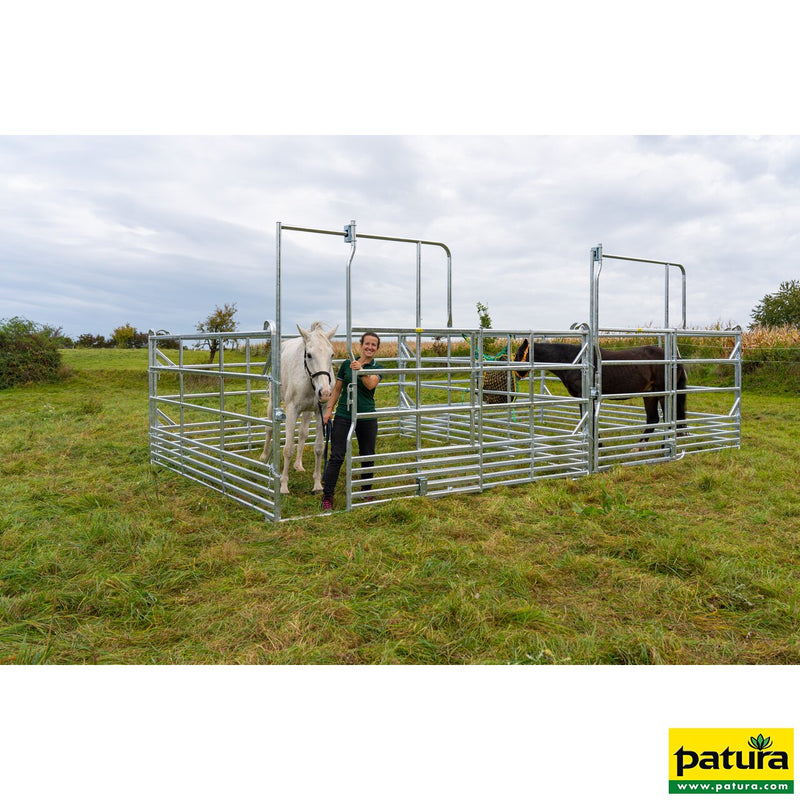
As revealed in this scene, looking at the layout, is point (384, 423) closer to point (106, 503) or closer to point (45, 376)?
point (106, 503)

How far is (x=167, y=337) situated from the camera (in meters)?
7.11

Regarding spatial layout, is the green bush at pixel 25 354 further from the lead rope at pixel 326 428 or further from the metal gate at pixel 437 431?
the lead rope at pixel 326 428

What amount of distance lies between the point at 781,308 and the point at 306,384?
114 feet

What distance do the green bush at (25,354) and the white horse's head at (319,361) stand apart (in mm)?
15091

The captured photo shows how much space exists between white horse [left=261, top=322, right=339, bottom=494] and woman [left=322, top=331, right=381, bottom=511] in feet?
0.48

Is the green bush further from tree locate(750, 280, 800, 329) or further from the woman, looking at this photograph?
tree locate(750, 280, 800, 329)

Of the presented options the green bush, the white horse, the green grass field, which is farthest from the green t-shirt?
the green bush

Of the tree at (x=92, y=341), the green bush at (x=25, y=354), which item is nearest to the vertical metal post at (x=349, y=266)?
the green bush at (x=25, y=354)

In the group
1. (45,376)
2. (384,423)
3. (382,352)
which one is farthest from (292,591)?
(45,376)

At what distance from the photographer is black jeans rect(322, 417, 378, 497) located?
5297 mm

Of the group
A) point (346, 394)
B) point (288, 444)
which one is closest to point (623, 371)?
point (346, 394)

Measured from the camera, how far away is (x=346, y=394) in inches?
211

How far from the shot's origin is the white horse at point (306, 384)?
5.55m

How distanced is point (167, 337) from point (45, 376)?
1287 centimetres
